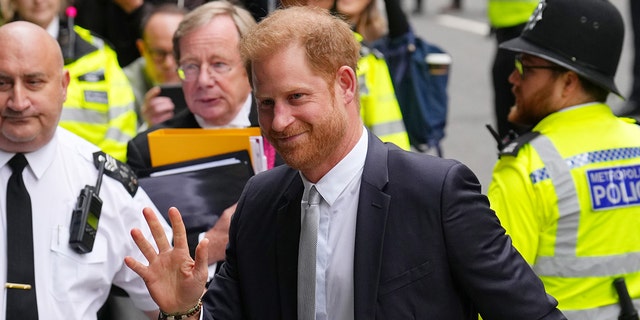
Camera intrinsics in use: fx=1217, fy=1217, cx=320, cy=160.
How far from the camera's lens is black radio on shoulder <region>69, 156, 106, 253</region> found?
4.17 m

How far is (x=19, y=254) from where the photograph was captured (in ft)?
13.5

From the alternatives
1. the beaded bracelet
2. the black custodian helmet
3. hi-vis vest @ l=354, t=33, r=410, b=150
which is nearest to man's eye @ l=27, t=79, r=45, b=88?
the beaded bracelet

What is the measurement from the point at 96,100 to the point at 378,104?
1.48 meters

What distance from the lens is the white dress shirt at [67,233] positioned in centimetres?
415

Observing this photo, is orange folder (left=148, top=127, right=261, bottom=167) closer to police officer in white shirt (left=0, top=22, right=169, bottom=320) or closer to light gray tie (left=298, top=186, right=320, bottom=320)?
police officer in white shirt (left=0, top=22, right=169, bottom=320)

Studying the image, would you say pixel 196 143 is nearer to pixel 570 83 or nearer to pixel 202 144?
pixel 202 144

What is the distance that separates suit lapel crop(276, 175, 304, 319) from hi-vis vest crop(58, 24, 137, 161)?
2923mm

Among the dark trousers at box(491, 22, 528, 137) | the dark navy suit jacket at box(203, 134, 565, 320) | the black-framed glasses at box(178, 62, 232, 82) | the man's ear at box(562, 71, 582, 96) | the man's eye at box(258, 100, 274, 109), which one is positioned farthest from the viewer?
the dark trousers at box(491, 22, 528, 137)

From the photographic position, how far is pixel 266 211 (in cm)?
351

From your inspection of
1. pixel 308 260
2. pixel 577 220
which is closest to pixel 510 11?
pixel 577 220

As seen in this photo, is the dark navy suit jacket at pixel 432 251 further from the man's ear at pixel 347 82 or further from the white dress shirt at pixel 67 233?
the white dress shirt at pixel 67 233

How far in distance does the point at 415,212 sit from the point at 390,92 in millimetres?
3107

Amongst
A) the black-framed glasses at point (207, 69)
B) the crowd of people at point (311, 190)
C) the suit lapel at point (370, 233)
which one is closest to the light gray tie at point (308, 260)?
the crowd of people at point (311, 190)

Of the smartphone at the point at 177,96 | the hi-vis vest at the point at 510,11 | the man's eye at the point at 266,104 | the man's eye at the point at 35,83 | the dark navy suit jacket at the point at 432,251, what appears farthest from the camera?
the hi-vis vest at the point at 510,11
